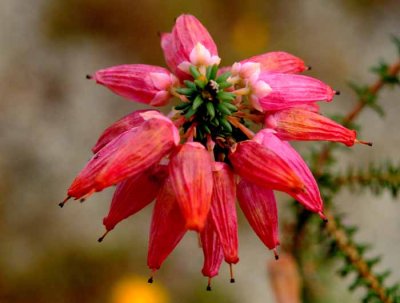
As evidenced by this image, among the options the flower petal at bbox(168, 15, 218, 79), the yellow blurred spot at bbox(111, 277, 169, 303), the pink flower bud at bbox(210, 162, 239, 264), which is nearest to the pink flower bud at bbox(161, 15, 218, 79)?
the flower petal at bbox(168, 15, 218, 79)

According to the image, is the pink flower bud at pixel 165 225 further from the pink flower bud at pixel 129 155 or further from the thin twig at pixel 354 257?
the thin twig at pixel 354 257

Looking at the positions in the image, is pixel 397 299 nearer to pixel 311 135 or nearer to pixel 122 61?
pixel 311 135

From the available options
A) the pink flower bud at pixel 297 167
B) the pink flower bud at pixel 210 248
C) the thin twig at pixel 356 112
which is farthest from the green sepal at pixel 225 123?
the thin twig at pixel 356 112

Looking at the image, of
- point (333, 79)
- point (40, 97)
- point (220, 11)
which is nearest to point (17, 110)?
point (40, 97)

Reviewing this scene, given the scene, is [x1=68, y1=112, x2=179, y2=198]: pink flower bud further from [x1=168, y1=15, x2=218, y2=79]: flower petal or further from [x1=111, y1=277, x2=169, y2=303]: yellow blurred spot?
[x1=111, y1=277, x2=169, y2=303]: yellow blurred spot

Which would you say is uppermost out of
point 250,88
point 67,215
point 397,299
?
point 250,88

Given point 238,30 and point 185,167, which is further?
point 238,30

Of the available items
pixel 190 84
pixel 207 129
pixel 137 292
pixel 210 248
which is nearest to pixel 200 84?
pixel 190 84
